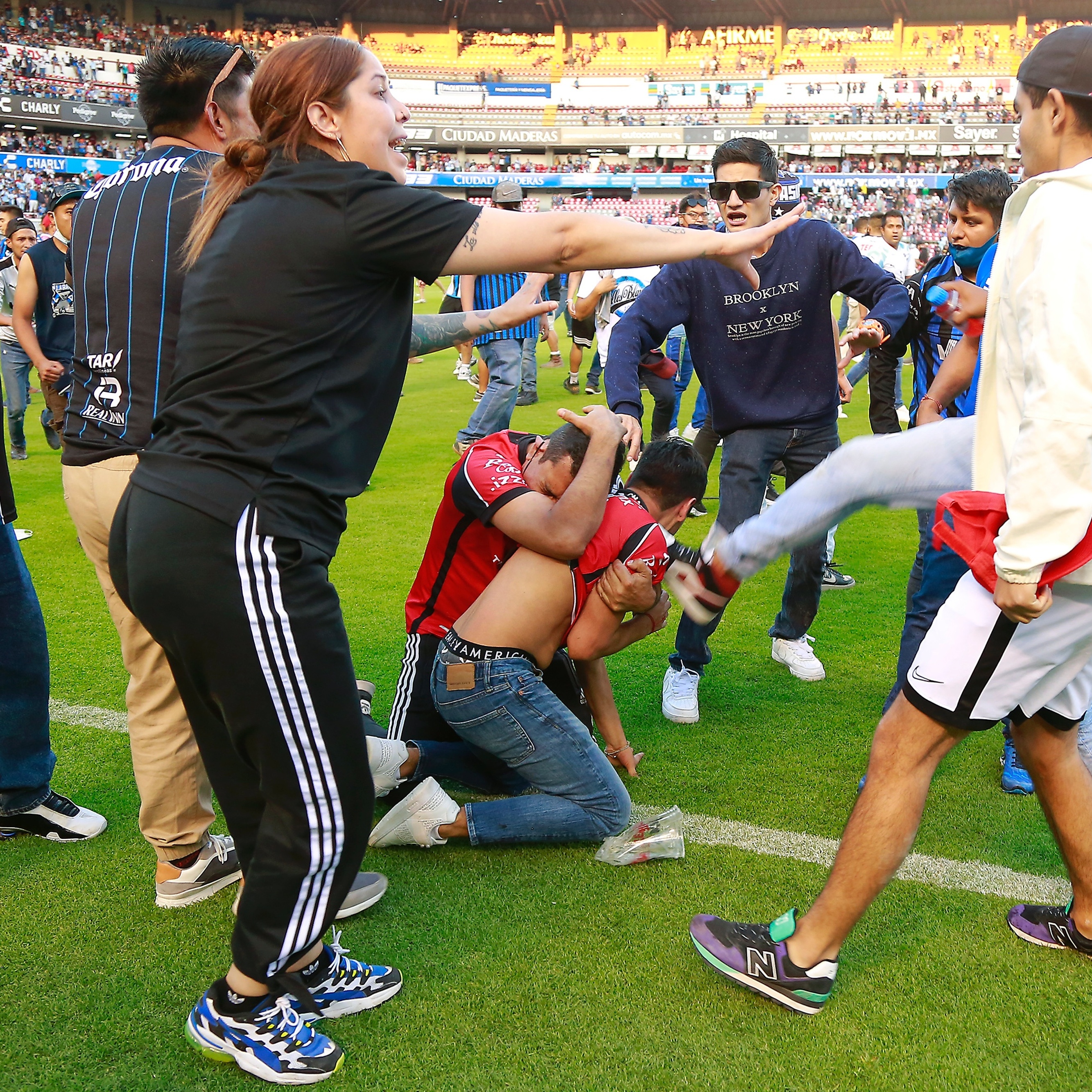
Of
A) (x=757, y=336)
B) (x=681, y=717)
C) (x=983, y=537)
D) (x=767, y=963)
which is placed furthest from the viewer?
(x=757, y=336)

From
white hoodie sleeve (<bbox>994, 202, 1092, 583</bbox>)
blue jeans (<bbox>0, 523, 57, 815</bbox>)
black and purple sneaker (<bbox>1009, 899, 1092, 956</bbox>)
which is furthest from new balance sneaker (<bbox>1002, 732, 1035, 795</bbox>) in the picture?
blue jeans (<bbox>0, 523, 57, 815</bbox>)

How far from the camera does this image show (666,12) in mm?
61719

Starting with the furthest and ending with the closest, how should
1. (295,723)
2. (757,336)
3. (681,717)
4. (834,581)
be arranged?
(834,581) → (757,336) → (681,717) → (295,723)

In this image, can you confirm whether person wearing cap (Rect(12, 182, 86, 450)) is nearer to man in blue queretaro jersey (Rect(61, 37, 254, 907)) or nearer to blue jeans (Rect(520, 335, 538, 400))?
Answer: man in blue queretaro jersey (Rect(61, 37, 254, 907))

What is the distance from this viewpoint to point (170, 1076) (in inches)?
86.9

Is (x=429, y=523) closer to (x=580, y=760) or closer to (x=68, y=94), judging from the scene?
(x=580, y=760)

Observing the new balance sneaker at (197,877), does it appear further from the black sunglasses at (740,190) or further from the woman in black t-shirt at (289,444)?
the black sunglasses at (740,190)

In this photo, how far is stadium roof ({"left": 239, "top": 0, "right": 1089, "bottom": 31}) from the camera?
193 ft

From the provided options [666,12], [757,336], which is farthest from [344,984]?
[666,12]

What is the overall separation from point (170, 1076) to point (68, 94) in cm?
5190

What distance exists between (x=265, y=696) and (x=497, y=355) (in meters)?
7.10

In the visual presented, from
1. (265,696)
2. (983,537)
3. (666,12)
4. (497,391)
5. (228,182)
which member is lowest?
(497,391)

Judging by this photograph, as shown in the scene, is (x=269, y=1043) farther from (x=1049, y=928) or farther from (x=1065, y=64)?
(x=1065, y=64)

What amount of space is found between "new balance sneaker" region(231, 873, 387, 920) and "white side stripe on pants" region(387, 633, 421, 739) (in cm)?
69
